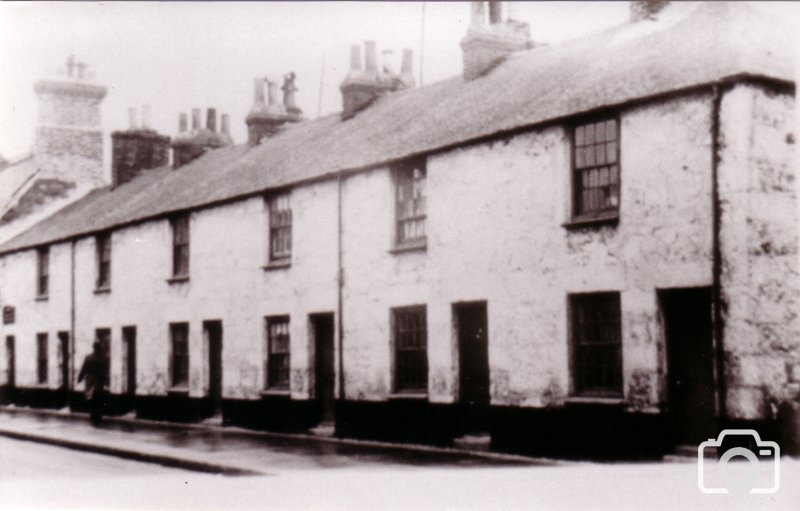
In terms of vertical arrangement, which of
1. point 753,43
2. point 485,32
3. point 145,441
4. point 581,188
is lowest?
point 145,441

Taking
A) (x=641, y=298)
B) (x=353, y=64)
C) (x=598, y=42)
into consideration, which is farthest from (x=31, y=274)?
(x=641, y=298)

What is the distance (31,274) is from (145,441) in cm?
1361

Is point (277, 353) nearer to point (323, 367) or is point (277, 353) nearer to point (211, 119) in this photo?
point (323, 367)

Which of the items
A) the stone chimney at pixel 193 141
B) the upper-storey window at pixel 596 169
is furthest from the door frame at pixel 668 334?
the stone chimney at pixel 193 141

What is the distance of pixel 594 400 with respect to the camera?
47.9 feet

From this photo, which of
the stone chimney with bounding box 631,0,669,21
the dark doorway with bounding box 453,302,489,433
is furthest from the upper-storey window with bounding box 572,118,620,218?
the stone chimney with bounding box 631,0,669,21

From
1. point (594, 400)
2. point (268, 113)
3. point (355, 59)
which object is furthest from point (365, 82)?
point (594, 400)

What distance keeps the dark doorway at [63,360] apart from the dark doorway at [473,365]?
51.4 feet

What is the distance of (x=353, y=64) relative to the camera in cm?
2392

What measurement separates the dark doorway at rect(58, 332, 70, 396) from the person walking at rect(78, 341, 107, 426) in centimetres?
563

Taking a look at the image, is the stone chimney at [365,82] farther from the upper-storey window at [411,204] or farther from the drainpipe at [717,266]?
the drainpipe at [717,266]

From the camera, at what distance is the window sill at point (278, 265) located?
20844 mm

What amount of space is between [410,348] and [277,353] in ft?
13.5

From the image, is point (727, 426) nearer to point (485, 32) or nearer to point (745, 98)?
point (745, 98)
